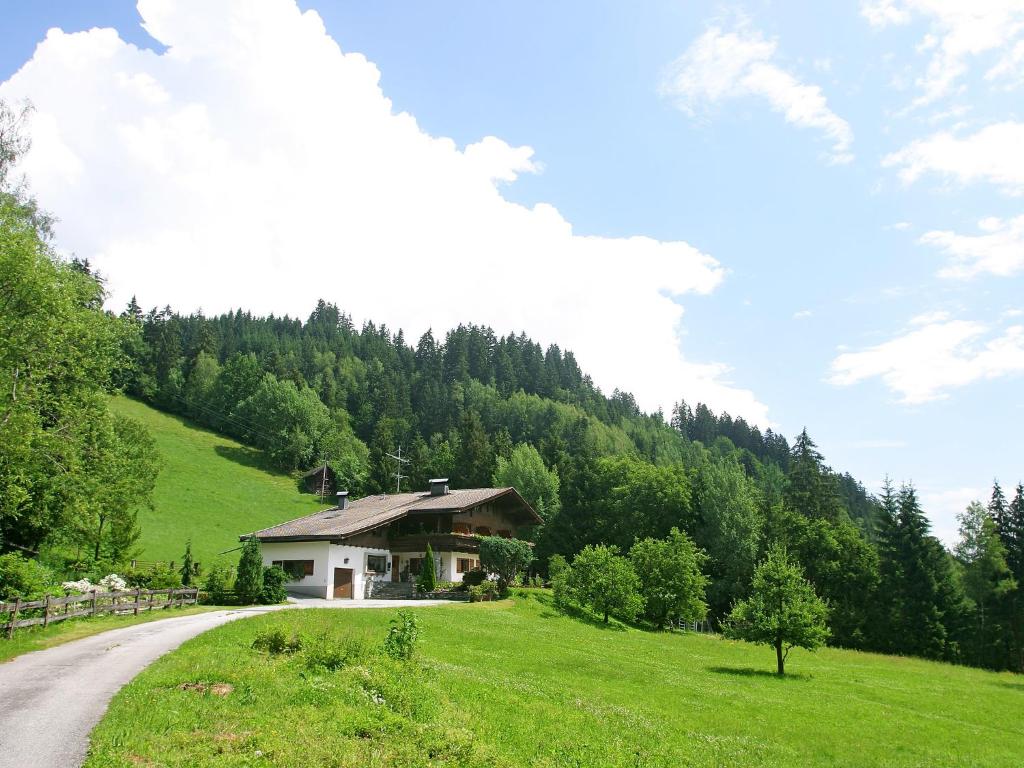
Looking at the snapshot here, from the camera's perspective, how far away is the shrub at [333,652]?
16844 mm

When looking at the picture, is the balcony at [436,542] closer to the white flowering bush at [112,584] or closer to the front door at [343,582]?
the front door at [343,582]

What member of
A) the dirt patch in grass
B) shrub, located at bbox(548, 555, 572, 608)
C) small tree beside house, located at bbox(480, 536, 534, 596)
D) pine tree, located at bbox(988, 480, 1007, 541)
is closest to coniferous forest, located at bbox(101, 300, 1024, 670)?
pine tree, located at bbox(988, 480, 1007, 541)

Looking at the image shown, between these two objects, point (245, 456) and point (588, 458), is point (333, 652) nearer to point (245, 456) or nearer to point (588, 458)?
point (588, 458)

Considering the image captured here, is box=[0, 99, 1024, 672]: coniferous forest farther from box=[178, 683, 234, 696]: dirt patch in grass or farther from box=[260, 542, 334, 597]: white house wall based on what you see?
box=[178, 683, 234, 696]: dirt patch in grass

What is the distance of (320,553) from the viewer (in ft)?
158

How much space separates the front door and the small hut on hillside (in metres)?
49.3

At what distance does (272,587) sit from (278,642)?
72.1 feet

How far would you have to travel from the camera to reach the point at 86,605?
28062mm

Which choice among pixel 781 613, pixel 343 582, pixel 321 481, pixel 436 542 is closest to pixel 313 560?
pixel 343 582

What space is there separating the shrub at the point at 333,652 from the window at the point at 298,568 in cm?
3166

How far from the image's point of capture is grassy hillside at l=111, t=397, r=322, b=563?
6375 cm

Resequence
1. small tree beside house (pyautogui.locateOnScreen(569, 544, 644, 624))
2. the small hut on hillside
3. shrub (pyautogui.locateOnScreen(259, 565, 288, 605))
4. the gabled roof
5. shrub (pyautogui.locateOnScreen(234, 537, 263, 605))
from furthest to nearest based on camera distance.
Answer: the small hut on hillside, the gabled roof, small tree beside house (pyautogui.locateOnScreen(569, 544, 644, 624)), shrub (pyautogui.locateOnScreen(259, 565, 288, 605)), shrub (pyautogui.locateOnScreen(234, 537, 263, 605))

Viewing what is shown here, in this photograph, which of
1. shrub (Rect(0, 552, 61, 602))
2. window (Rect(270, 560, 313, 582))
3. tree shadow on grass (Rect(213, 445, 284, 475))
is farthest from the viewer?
tree shadow on grass (Rect(213, 445, 284, 475))

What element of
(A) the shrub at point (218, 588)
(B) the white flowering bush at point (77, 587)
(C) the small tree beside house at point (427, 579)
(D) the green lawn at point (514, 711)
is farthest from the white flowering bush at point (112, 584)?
(C) the small tree beside house at point (427, 579)
